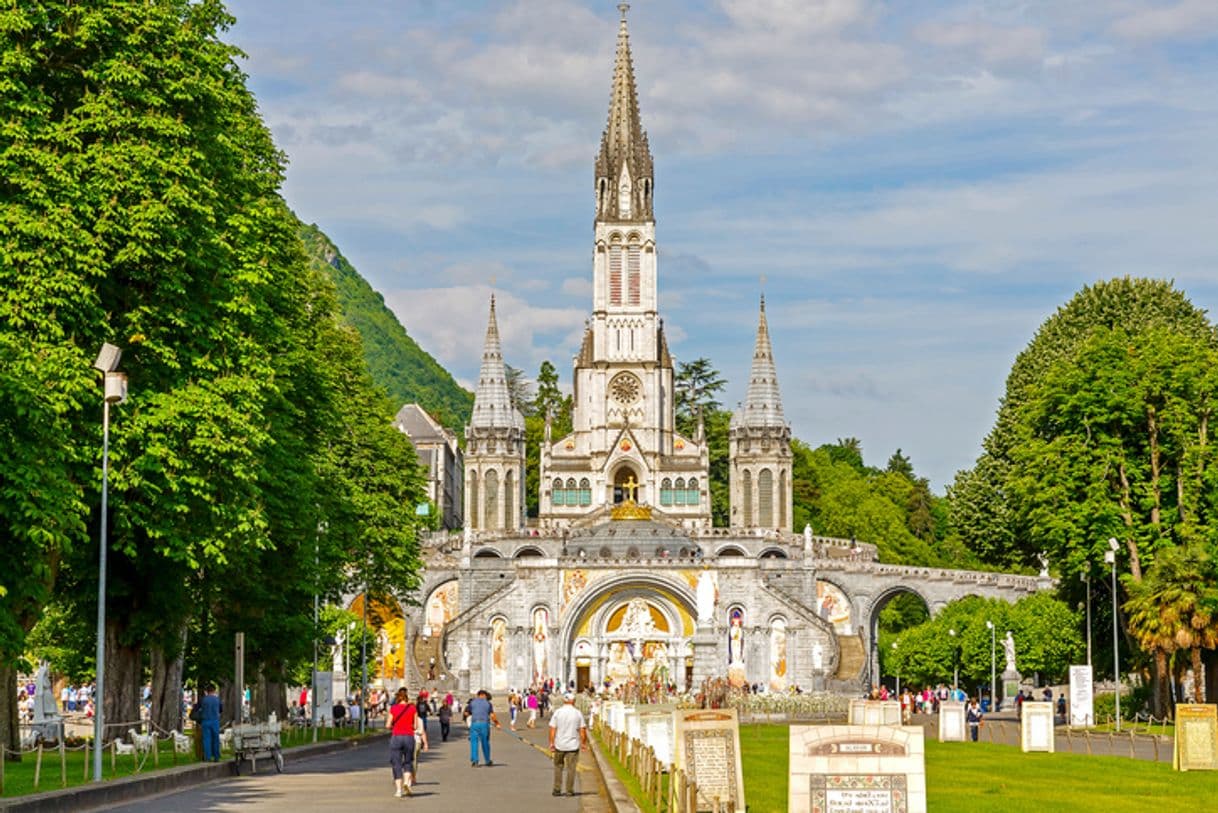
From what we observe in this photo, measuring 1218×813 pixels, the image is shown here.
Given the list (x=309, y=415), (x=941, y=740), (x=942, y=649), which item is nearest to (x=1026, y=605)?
(x=942, y=649)

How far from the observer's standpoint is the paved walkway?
23359 millimetres

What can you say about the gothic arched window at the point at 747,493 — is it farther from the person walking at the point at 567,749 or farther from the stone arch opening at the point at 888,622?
the person walking at the point at 567,749

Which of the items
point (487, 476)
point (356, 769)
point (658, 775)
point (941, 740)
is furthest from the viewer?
point (487, 476)

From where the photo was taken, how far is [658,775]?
20.9 metres

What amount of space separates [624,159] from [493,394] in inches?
730

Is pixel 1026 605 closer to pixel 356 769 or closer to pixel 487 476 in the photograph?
pixel 487 476

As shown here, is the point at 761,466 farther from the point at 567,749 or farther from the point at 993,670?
the point at 567,749

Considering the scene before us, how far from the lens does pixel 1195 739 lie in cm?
3064

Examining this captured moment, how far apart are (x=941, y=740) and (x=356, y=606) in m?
43.9

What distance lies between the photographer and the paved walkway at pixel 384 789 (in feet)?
76.6

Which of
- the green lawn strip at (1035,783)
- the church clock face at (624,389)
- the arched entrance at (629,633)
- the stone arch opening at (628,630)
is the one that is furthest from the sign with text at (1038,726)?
the church clock face at (624,389)

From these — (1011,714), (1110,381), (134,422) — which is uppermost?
(1110,381)

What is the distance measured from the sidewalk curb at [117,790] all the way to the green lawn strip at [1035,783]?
8.15 m

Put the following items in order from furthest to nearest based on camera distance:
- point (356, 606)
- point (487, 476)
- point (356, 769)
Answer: point (487, 476) → point (356, 606) → point (356, 769)
